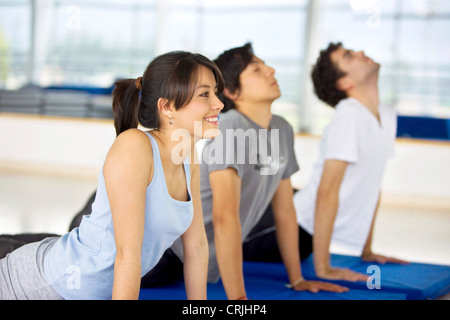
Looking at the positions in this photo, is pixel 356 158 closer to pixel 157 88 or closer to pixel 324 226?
pixel 324 226

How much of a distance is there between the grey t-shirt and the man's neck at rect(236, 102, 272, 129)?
16 millimetres

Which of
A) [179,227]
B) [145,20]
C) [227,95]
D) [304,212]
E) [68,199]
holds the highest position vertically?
[145,20]

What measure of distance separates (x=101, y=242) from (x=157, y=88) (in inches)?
13.1

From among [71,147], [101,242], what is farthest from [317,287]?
[71,147]

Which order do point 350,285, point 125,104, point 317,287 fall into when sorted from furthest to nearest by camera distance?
point 350,285 < point 317,287 < point 125,104

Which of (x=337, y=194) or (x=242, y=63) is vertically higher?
(x=242, y=63)

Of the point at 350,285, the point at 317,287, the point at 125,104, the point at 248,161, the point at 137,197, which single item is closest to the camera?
the point at 137,197

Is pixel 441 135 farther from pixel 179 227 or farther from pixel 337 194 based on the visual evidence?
pixel 179 227

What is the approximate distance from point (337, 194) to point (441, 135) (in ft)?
8.67

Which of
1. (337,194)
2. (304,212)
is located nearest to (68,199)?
(304,212)

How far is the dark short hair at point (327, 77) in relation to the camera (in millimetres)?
2227

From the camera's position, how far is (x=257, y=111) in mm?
1895

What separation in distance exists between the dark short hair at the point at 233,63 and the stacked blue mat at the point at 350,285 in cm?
63
